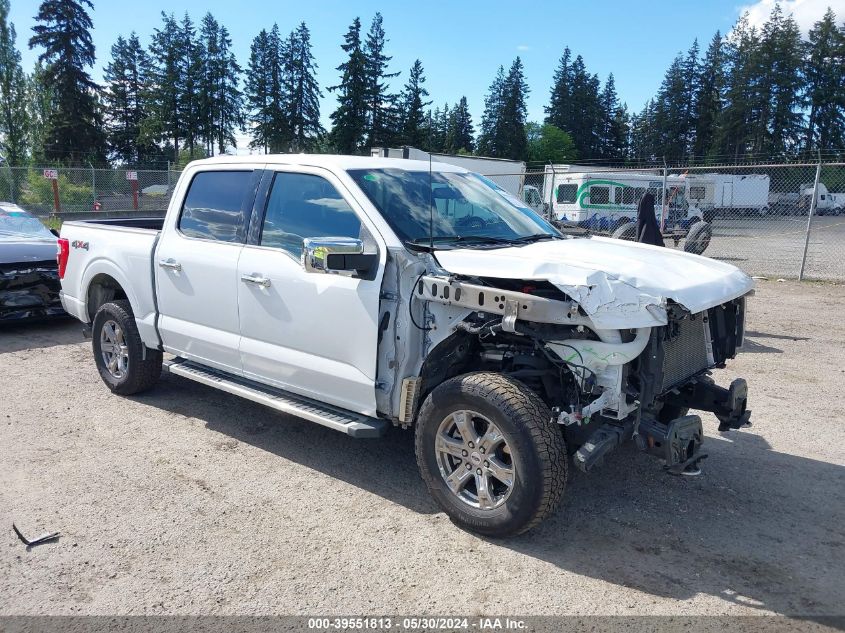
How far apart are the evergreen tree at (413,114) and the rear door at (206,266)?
201 ft

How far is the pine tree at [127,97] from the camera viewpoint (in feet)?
242

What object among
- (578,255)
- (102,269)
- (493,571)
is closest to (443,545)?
(493,571)

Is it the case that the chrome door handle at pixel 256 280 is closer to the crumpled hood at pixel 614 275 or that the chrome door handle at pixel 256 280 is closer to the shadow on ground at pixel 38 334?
the crumpled hood at pixel 614 275

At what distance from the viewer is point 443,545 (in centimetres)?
365

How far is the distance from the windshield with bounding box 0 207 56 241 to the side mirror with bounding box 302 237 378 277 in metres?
6.67

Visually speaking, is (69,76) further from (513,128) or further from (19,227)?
(19,227)

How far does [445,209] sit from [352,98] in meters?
62.5

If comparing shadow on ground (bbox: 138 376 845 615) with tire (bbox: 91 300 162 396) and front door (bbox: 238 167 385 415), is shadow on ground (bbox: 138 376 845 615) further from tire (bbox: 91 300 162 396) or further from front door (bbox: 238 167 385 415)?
tire (bbox: 91 300 162 396)

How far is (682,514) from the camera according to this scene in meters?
4.05

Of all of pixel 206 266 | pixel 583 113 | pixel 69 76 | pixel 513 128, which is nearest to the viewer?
pixel 206 266

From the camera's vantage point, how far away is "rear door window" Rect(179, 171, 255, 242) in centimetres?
493

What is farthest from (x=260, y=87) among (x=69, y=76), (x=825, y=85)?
(x=825, y=85)

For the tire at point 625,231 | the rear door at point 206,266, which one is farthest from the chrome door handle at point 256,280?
the tire at point 625,231

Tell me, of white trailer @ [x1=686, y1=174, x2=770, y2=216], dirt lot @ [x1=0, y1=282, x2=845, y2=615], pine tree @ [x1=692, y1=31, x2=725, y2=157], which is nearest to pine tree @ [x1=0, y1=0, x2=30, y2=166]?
white trailer @ [x1=686, y1=174, x2=770, y2=216]
